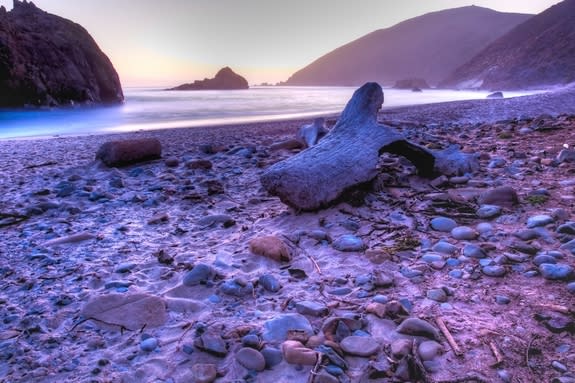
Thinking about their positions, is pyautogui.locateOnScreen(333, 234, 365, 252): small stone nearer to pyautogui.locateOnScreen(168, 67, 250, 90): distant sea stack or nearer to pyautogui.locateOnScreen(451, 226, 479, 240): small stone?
pyautogui.locateOnScreen(451, 226, 479, 240): small stone

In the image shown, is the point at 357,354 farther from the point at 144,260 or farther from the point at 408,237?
the point at 144,260

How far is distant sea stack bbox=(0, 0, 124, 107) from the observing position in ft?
59.0

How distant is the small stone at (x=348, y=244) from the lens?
98.3 inches

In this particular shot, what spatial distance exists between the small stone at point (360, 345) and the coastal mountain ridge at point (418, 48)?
391ft

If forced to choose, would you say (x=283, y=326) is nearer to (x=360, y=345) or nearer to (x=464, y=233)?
(x=360, y=345)

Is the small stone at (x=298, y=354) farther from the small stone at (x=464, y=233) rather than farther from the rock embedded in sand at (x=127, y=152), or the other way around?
the rock embedded in sand at (x=127, y=152)

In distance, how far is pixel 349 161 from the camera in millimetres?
3336

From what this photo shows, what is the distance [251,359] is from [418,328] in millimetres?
740

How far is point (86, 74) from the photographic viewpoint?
77.5 feet

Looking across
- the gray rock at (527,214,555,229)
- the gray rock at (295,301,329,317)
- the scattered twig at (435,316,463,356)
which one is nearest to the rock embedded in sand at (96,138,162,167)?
the gray rock at (295,301,329,317)

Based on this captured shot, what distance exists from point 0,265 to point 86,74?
2518 cm

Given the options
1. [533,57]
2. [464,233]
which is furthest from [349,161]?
[533,57]

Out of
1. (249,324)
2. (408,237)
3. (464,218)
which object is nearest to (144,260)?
(249,324)

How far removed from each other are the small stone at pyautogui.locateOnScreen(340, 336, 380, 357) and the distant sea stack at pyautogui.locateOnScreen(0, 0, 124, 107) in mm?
21939
